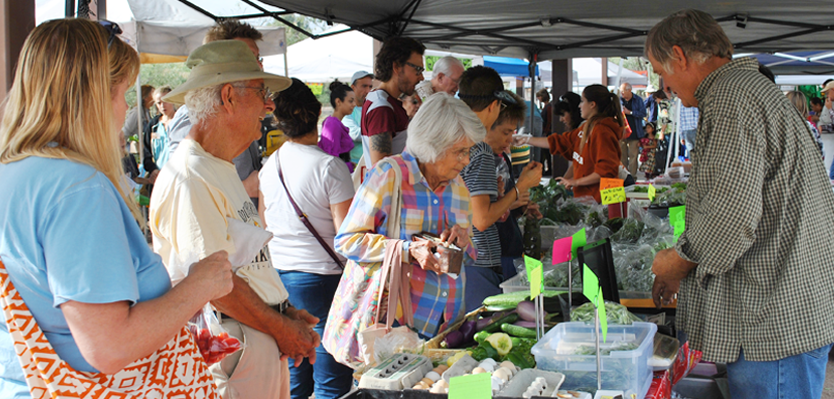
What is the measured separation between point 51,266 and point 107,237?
0.10 metres

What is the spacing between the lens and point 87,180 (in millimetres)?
1134

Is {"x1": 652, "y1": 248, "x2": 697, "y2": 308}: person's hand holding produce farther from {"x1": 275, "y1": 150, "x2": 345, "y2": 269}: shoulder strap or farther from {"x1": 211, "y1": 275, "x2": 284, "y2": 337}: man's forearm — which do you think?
{"x1": 275, "y1": 150, "x2": 345, "y2": 269}: shoulder strap

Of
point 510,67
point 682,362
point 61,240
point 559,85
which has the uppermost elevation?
point 510,67

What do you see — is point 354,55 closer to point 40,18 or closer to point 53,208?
point 40,18

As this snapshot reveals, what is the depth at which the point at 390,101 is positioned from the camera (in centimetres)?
358

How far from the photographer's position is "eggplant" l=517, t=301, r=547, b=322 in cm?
234

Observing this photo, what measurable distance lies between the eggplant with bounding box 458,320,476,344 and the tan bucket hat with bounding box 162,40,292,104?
1171 mm

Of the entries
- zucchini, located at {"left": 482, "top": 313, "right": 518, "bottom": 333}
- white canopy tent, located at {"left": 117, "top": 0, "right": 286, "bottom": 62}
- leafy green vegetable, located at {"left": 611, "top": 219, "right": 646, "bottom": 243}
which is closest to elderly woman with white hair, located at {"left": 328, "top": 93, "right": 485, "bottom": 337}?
zucchini, located at {"left": 482, "top": 313, "right": 518, "bottom": 333}

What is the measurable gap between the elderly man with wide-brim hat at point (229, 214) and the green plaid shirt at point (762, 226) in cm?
129

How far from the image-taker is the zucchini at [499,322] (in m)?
2.35

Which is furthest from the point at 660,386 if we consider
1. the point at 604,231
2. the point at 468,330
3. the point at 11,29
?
the point at 11,29

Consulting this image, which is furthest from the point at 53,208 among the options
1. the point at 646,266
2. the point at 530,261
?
the point at 646,266

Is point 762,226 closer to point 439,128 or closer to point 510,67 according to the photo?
point 439,128

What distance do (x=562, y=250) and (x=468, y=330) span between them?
475 mm
